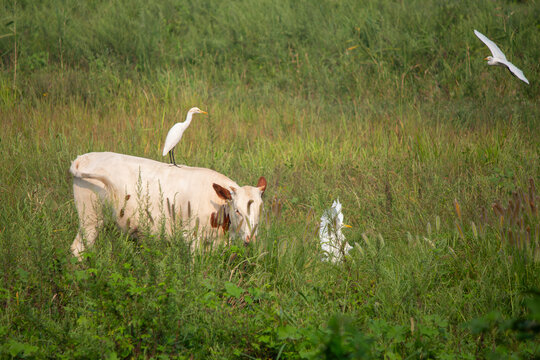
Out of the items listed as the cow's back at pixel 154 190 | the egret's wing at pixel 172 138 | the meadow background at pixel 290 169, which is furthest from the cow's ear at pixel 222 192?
the egret's wing at pixel 172 138

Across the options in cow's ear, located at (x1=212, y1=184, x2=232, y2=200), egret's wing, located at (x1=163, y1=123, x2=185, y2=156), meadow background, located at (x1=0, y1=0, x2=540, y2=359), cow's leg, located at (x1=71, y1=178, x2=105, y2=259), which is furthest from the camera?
egret's wing, located at (x1=163, y1=123, x2=185, y2=156)

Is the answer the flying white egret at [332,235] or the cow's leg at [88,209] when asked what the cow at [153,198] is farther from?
the flying white egret at [332,235]

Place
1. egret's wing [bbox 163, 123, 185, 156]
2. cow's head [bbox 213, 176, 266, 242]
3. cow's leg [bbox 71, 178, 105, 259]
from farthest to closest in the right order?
egret's wing [bbox 163, 123, 185, 156] < cow's leg [bbox 71, 178, 105, 259] < cow's head [bbox 213, 176, 266, 242]

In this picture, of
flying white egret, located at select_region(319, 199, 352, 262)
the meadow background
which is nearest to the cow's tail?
the meadow background

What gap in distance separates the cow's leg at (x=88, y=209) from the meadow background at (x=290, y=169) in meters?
0.13

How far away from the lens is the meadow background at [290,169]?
9.59 ft

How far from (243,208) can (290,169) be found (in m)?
2.53

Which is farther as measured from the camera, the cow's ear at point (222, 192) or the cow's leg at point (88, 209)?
the cow's leg at point (88, 209)

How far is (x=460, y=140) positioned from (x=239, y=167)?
9.32ft

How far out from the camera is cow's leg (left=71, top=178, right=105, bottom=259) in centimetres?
376

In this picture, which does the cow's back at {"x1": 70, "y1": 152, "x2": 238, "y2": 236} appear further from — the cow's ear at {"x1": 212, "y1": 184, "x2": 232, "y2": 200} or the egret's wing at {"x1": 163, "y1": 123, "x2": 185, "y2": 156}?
the egret's wing at {"x1": 163, "y1": 123, "x2": 185, "y2": 156}

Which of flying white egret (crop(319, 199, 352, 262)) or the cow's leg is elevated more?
the cow's leg

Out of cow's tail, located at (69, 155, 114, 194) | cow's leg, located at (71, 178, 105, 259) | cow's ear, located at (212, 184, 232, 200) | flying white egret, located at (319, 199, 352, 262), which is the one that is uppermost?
cow's tail, located at (69, 155, 114, 194)

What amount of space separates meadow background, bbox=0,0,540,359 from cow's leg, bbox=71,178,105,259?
5.1 inches
